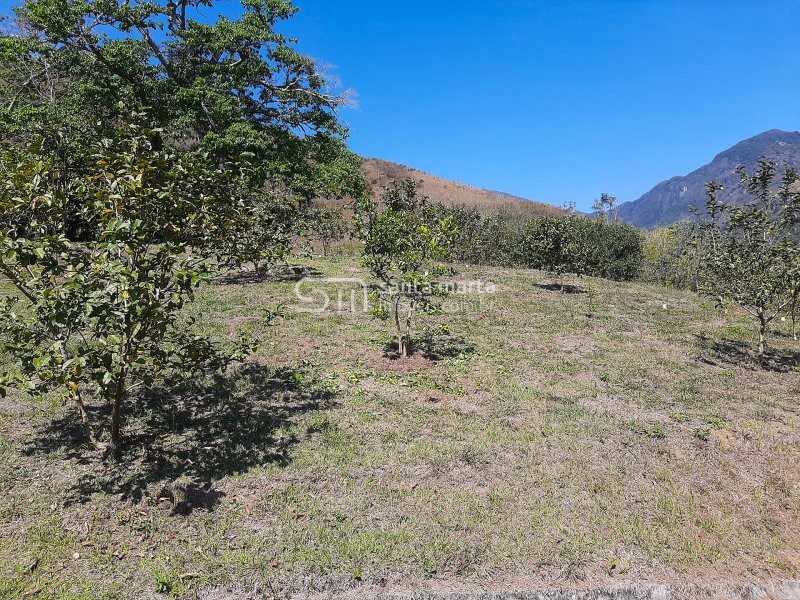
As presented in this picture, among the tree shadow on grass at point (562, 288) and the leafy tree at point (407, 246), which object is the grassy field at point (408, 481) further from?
the tree shadow on grass at point (562, 288)

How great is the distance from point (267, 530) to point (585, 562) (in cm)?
369

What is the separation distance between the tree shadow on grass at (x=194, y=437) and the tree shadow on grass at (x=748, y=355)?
11199 mm

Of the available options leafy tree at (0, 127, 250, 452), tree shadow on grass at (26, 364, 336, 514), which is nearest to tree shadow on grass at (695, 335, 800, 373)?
tree shadow on grass at (26, 364, 336, 514)

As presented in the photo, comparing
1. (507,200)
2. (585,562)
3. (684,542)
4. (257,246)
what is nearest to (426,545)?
(585,562)

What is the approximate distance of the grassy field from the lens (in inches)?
193

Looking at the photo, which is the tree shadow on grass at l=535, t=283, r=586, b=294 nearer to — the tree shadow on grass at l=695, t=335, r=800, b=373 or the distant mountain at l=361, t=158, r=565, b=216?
the tree shadow on grass at l=695, t=335, r=800, b=373

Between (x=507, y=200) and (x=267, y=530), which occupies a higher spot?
(x=507, y=200)

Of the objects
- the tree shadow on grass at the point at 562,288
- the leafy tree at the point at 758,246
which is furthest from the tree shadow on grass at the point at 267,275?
the leafy tree at the point at 758,246

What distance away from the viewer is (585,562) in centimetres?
516

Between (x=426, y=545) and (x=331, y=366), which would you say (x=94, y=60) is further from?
(x=426, y=545)

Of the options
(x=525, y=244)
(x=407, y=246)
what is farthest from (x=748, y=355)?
(x=525, y=244)

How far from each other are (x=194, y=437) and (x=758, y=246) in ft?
44.0

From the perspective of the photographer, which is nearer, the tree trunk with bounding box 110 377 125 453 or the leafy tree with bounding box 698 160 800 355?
the tree trunk with bounding box 110 377 125 453

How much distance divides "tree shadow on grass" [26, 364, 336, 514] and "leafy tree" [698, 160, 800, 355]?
1042 centimetres
